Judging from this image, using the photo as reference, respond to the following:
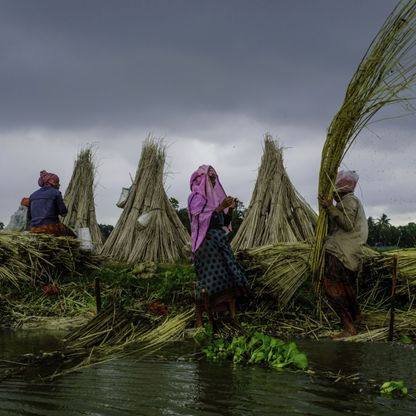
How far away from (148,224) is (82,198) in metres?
1.95

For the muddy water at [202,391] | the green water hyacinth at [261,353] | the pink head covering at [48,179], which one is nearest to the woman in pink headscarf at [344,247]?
the muddy water at [202,391]

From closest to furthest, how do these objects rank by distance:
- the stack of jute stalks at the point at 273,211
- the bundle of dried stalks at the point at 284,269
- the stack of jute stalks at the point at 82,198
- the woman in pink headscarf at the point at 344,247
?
the woman in pink headscarf at the point at 344,247 → the bundle of dried stalks at the point at 284,269 → the stack of jute stalks at the point at 273,211 → the stack of jute stalks at the point at 82,198

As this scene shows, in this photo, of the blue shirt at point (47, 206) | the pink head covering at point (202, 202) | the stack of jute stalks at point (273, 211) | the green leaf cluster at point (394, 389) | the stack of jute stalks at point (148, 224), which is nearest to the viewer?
the green leaf cluster at point (394, 389)

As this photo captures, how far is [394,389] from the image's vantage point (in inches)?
124

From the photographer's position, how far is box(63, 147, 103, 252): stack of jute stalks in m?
11.3

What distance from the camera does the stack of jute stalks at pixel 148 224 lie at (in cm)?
987

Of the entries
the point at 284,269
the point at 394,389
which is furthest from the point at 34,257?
the point at 394,389

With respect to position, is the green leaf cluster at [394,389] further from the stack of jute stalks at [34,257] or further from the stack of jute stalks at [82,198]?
the stack of jute stalks at [82,198]

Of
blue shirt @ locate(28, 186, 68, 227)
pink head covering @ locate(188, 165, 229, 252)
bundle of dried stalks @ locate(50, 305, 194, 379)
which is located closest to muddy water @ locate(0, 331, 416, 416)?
bundle of dried stalks @ locate(50, 305, 194, 379)

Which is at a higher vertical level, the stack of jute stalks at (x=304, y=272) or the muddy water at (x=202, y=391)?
the stack of jute stalks at (x=304, y=272)

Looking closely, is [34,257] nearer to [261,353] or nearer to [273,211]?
[273,211]

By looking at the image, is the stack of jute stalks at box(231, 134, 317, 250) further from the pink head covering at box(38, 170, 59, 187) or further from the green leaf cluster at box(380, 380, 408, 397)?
the green leaf cluster at box(380, 380, 408, 397)

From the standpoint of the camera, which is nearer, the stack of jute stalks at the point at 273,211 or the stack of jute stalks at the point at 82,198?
the stack of jute stalks at the point at 273,211

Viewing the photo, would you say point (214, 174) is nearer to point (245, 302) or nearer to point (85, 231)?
point (245, 302)
